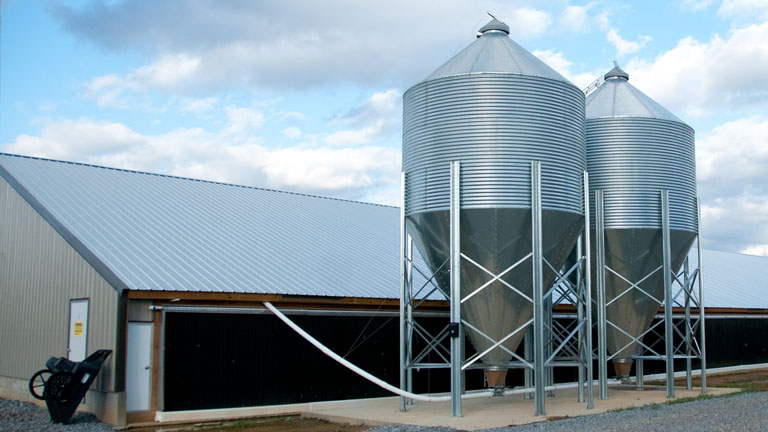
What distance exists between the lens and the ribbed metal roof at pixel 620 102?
2039cm

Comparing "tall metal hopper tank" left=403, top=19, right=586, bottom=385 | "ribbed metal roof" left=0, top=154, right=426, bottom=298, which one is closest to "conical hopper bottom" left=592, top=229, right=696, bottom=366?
"tall metal hopper tank" left=403, top=19, right=586, bottom=385

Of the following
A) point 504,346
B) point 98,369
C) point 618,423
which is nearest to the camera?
point 618,423

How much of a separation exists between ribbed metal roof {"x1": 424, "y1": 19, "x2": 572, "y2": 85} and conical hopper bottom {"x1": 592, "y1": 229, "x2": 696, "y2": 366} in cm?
492

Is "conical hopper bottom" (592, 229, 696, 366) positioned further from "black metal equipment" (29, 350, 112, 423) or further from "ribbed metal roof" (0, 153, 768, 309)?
"black metal equipment" (29, 350, 112, 423)

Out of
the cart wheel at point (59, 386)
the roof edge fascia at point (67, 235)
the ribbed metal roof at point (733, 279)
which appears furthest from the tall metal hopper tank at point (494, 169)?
the ribbed metal roof at point (733, 279)

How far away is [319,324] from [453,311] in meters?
3.91

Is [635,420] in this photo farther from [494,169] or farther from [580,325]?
[494,169]

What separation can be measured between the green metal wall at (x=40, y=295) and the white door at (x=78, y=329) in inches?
6.8

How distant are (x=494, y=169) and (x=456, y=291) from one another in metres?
2.57

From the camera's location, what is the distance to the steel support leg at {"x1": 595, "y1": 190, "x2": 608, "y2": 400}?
18891 millimetres

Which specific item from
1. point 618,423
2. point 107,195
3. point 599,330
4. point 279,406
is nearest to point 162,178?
point 107,195

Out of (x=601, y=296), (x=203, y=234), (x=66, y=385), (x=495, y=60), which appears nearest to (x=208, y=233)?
(x=203, y=234)

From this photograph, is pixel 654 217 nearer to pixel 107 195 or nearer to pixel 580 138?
pixel 580 138

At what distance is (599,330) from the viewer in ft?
62.8
